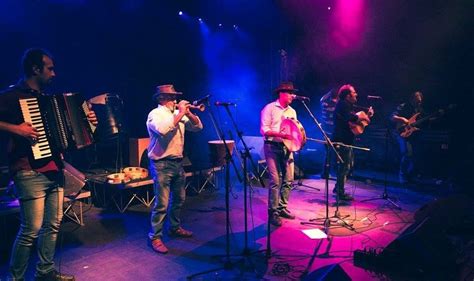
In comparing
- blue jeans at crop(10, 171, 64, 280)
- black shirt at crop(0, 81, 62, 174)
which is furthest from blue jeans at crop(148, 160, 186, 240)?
black shirt at crop(0, 81, 62, 174)

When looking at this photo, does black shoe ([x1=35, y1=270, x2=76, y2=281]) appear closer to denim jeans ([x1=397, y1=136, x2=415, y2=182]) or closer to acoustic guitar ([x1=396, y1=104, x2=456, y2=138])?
denim jeans ([x1=397, y1=136, x2=415, y2=182])

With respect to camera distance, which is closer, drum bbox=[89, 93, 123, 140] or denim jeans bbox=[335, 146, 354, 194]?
denim jeans bbox=[335, 146, 354, 194]

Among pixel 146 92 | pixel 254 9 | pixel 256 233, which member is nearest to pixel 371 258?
pixel 256 233

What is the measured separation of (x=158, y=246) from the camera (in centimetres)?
486

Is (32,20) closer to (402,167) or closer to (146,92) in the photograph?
(146,92)

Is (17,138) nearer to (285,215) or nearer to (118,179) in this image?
(118,179)

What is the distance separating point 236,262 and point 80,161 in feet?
18.0

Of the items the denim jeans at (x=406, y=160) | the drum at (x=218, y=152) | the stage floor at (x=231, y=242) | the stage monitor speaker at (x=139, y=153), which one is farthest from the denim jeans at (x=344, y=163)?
the stage monitor speaker at (x=139, y=153)

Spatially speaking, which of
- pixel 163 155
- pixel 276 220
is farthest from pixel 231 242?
pixel 163 155

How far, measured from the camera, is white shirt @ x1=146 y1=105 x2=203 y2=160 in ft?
15.2

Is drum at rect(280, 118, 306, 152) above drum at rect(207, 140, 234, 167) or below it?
above

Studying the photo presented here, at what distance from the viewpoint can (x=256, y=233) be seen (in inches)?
221

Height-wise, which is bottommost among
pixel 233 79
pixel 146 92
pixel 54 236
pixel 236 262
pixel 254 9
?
pixel 236 262

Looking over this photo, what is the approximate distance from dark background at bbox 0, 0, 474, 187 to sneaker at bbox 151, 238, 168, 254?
4.53 metres
